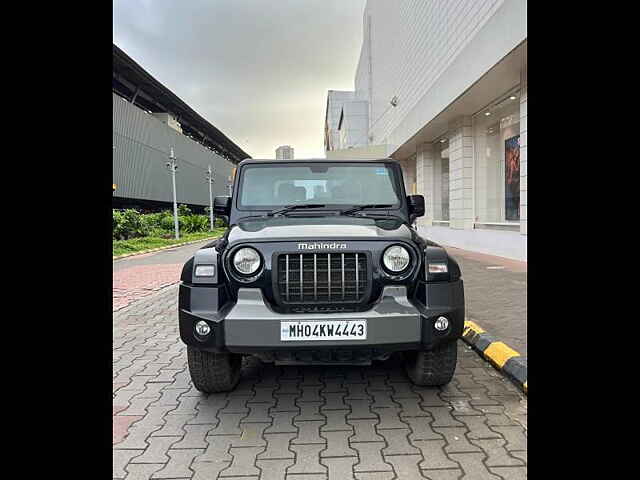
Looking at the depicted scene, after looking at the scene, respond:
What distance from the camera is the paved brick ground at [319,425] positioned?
2.62 meters

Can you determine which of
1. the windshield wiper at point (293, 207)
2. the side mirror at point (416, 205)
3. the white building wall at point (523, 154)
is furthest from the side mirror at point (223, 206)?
the white building wall at point (523, 154)

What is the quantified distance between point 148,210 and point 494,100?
32.4m

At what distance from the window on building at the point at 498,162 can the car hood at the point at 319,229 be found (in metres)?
10.2

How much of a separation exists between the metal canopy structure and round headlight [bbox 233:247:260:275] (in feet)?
95.7

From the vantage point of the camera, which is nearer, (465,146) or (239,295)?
(239,295)

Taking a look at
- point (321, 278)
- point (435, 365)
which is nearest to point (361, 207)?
point (321, 278)

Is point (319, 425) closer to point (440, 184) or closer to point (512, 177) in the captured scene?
point (512, 177)

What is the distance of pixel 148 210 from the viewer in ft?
130
